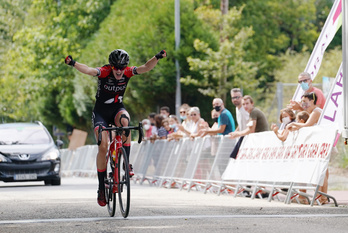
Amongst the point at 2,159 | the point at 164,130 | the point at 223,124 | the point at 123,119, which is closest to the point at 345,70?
the point at 123,119

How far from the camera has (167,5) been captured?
3669 cm

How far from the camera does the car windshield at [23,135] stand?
76.6 ft

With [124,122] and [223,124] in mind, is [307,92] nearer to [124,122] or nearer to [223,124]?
[223,124]

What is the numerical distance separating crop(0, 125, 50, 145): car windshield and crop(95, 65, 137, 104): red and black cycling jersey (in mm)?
12049

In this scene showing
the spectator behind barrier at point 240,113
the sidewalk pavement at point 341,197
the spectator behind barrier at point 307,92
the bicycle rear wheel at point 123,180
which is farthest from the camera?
the spectator behind barrier at point 240,113

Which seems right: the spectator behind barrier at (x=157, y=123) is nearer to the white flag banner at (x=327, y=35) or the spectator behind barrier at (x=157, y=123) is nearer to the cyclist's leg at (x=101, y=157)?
the white flag banner at (x=327, y=35)

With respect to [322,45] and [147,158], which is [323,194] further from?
[147,158]

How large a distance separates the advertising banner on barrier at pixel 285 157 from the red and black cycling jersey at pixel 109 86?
362cm

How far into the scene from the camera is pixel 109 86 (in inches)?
451

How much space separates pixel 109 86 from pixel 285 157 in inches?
179

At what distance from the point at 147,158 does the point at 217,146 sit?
6.21 meters

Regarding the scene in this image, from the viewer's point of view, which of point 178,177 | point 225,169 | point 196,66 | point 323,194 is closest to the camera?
point 323,194

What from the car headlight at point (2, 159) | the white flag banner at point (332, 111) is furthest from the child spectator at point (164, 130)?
the white flag banner at point (332, 111)

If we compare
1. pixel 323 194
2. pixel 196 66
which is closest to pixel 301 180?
pixel 323 194
